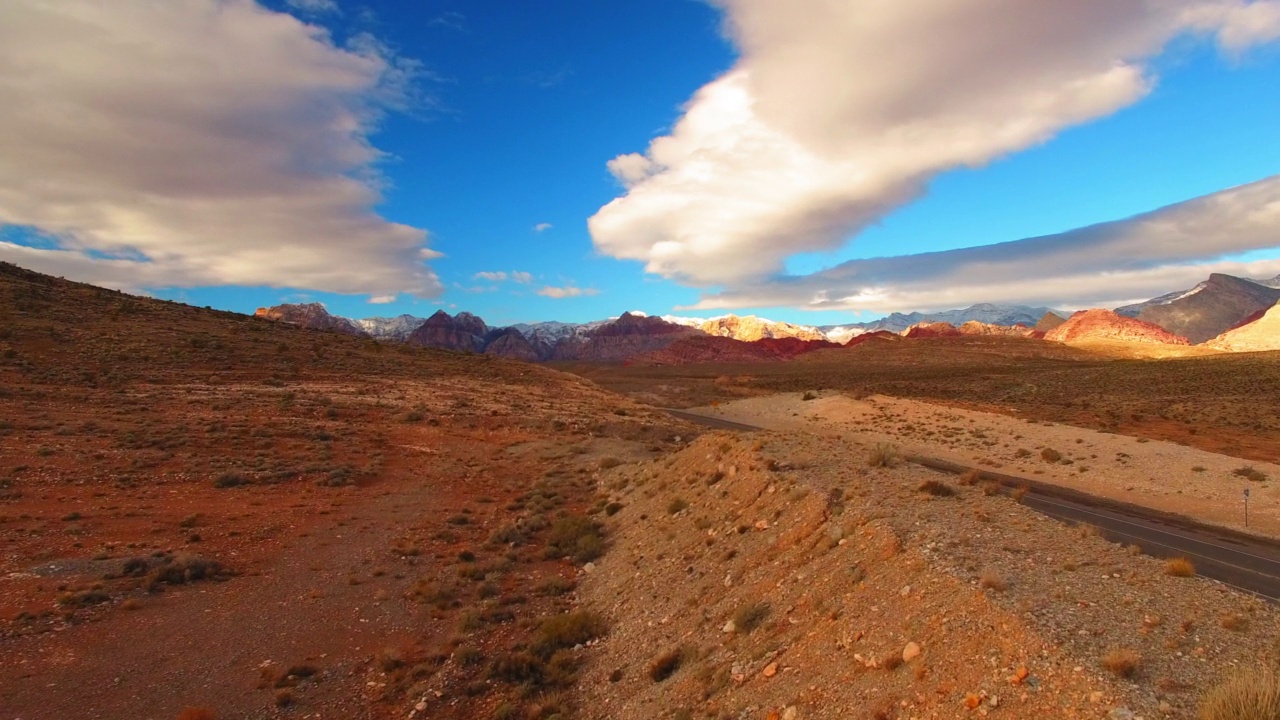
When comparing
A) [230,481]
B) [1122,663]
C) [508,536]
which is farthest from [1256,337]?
[230,481]

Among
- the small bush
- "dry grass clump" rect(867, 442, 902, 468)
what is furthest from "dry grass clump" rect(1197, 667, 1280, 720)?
"dry grass clump" rect(867, 442, 902, 468)

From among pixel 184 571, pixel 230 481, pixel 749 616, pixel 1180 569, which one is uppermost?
pixel 1180 569

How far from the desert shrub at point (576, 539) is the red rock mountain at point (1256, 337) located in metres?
161

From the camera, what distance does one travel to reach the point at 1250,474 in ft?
77.7

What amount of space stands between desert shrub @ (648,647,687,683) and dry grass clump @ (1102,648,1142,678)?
6007 millimetres

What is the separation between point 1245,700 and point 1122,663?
39.7 inches

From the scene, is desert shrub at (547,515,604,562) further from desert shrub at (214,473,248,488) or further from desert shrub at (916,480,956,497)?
desert shrub at (214,473,248,488)

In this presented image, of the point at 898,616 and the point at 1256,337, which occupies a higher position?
the point at 1256,337

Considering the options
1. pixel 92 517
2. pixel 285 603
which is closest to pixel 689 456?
pixel 285 603

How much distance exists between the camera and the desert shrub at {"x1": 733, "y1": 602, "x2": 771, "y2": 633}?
998 cm

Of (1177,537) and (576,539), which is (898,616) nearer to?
(576,539)

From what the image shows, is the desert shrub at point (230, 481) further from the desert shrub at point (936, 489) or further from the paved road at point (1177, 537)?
the paved road at point (1177, 537)

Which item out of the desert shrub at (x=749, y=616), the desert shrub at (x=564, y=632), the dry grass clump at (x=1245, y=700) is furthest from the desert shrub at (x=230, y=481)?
the dry grass clump at (x=1245, y=700)

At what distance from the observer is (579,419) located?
42875mm
